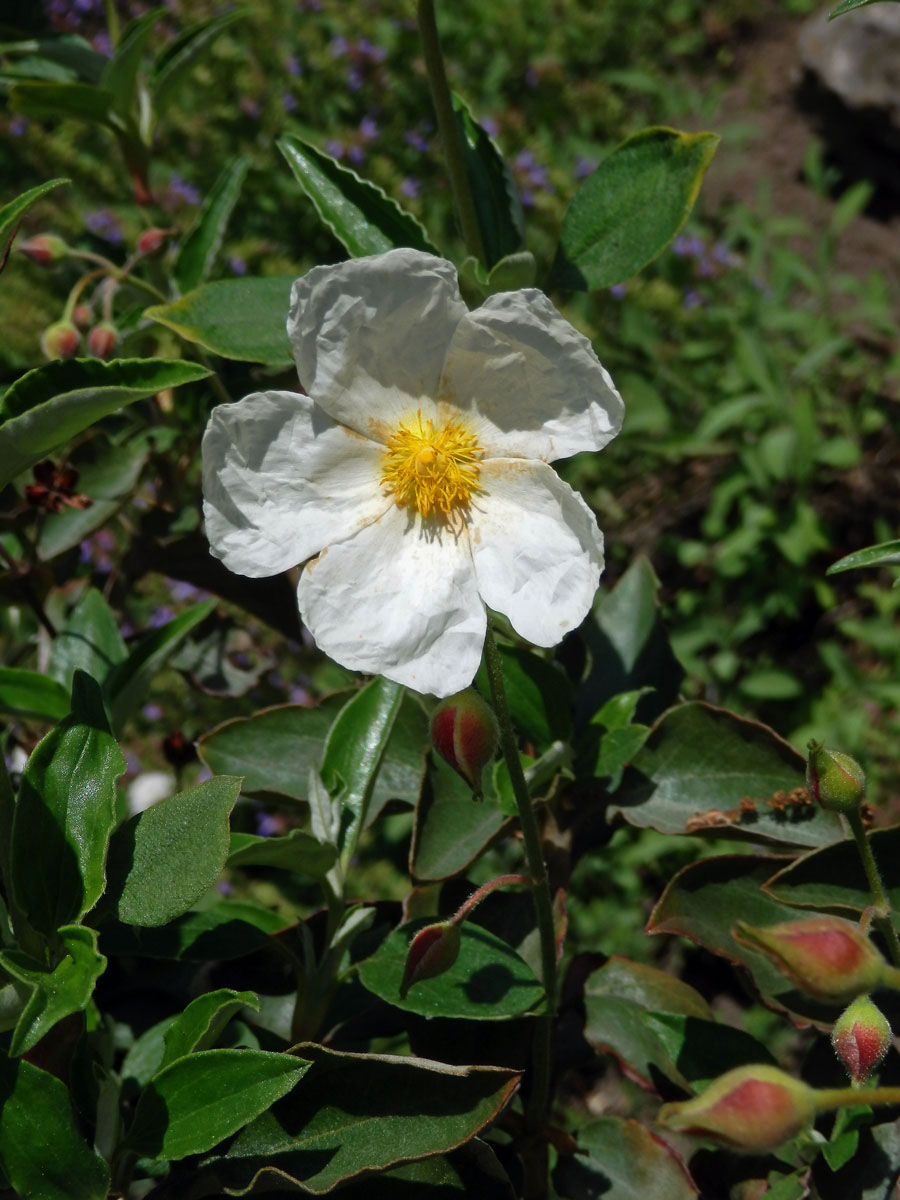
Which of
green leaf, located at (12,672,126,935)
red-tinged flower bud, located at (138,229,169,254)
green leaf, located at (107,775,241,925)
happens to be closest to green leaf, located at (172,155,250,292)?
red-tinged flower bud, located at (138,229,169,254)

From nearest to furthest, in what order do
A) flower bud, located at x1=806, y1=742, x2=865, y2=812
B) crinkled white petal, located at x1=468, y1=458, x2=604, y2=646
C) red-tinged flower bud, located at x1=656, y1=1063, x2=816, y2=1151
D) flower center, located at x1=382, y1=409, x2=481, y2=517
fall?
red-tinged flower bud, located at x1=656, y1=1063, x2=816, y2=1151
flower bud, located at x1=806, y1=742, x2=865, y2=812
crinkled white petal, located at x1=468, y1=458, x2=604, y2=646
flower center, located at x1=382, y1=409, x2=481, y2=517

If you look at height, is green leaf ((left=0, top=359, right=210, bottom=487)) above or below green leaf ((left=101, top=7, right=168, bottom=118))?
below

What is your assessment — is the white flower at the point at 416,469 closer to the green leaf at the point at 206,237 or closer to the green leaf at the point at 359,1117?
the green leaf at the point at 359,1117

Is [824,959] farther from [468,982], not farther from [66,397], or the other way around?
[66,397]

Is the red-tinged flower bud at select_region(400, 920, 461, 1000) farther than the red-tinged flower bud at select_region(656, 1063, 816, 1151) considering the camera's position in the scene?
Yes

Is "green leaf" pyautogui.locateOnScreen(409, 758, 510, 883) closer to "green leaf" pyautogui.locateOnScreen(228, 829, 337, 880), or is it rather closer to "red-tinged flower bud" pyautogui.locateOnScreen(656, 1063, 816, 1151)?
"green leaf" pyautogui.locateOnScreen(228, 829, 337, 880)

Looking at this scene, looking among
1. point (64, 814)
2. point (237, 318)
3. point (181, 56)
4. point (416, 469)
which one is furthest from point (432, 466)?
point (181, 56)

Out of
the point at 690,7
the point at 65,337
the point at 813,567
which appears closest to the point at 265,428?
the point at 65,337
